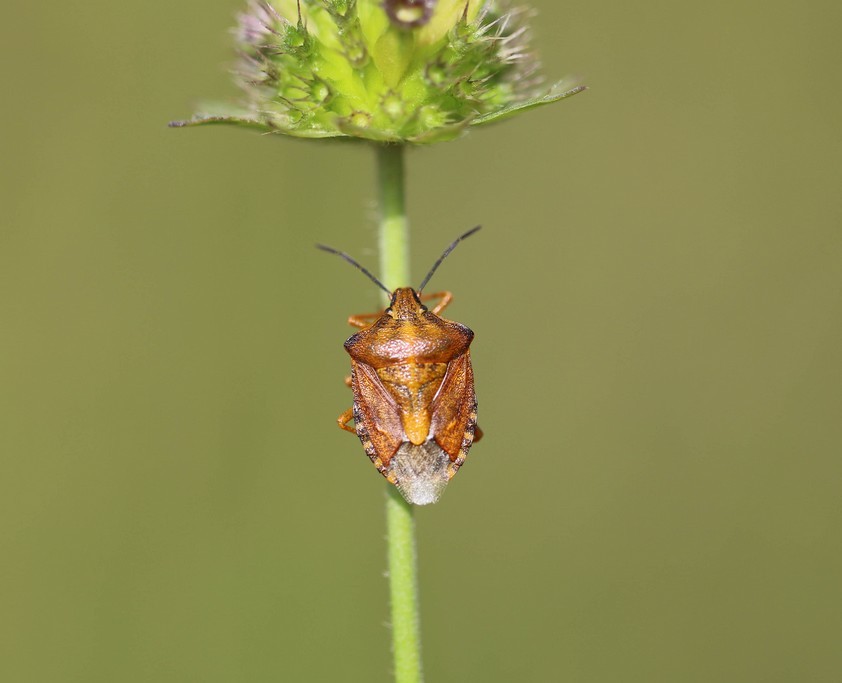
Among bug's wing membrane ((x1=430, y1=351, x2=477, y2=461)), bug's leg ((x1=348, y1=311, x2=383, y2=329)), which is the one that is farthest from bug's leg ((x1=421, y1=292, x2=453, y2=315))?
bug's wing membrane ((x1=430, y1=351, x2=477, y2=461))

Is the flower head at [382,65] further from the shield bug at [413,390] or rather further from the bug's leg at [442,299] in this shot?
the bug's leg at [442,299]

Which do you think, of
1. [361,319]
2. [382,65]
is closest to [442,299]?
[361,319]

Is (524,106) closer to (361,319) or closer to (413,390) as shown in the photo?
(413,390)

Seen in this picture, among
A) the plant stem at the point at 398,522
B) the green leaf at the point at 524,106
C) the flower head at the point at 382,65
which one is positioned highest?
the flower head at the point at 382,65

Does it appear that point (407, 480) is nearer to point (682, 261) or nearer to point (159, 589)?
point (159, 589)

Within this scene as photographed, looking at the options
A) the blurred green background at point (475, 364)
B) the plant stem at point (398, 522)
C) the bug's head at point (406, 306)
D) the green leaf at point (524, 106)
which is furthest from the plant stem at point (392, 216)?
the blurred green background at point (475, 364)

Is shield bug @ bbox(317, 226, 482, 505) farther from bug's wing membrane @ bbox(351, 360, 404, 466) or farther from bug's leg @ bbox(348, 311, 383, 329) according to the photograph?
bug's leg @ bbox(348, 311, 383, 329)
